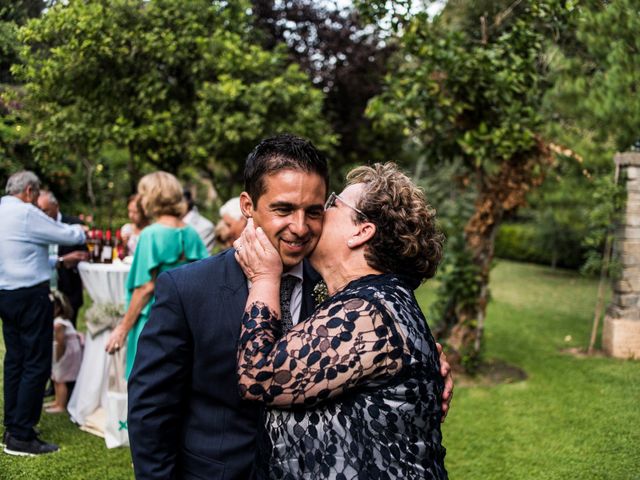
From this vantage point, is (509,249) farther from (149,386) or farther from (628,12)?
(149,386)

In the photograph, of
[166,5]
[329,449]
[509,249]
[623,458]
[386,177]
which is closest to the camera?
[329,449]

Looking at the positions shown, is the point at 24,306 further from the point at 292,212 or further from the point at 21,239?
the point at 292,212

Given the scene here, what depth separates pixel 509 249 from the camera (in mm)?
23938

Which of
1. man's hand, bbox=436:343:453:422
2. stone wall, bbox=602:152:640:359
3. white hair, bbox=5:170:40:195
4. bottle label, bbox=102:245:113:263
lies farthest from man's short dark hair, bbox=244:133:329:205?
stone wall, bbox=602:152:640:359

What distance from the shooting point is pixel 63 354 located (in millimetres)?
5859

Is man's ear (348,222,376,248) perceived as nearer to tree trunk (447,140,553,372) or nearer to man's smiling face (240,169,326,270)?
man's smiling face (240,169,326,270)

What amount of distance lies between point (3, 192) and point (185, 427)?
3.45 m

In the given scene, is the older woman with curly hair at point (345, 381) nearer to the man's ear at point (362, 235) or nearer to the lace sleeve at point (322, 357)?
the lace sleeve at point (322, 357)

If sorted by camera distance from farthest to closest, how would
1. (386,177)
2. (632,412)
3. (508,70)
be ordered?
(508,70)
(632,412)
(386,177)

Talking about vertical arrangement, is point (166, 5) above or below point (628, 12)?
above

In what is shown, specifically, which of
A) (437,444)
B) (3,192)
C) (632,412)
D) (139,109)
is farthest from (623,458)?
(139,109)

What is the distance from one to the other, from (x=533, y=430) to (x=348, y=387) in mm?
4967

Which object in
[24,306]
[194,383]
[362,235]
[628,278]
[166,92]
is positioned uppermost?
[166,92]

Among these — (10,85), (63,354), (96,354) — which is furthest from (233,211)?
(10,85)
